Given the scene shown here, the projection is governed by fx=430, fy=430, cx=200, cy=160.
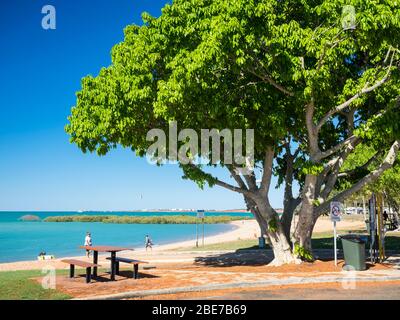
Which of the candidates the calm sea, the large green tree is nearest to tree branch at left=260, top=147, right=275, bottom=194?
the large green tree

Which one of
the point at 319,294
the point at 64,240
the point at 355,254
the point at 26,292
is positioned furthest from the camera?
the point at 64,240

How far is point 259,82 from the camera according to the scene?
14.8 m

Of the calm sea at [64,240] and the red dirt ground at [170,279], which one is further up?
the red dirt ground at [170,279]

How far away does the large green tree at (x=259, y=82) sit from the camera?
12539mm

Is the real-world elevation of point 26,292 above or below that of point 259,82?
below

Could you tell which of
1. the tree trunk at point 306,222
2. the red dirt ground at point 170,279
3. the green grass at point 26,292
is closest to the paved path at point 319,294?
the red dirt ground at point 170,279

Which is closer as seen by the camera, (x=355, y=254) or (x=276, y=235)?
(x=355, y=254)

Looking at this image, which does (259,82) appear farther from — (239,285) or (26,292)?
(26,292)

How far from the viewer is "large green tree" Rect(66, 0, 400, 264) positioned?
12.5m

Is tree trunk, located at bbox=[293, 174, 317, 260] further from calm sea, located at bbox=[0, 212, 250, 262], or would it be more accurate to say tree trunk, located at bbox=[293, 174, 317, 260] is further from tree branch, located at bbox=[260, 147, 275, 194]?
calm sea, located at bbox=[0, 212, 250, 262]

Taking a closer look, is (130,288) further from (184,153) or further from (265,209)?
(265,209)

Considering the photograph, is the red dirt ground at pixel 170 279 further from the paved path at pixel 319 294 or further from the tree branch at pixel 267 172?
the tree branch at pixel 267 172

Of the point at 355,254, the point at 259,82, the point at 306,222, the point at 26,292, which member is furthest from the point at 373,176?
the point at 26,292

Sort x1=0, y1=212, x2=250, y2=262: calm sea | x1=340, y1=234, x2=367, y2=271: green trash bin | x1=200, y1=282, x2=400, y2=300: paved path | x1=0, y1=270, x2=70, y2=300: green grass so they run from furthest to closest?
x1=0, y1=212, x2=250, y2=262: calm sea, x1=340, y1=234, x2=367, y2=271: green trash bin, x1=0, y1=270, x2=70, y2=300: green grass, x1=200, y1=282, x2=400, y2=300: paved path
